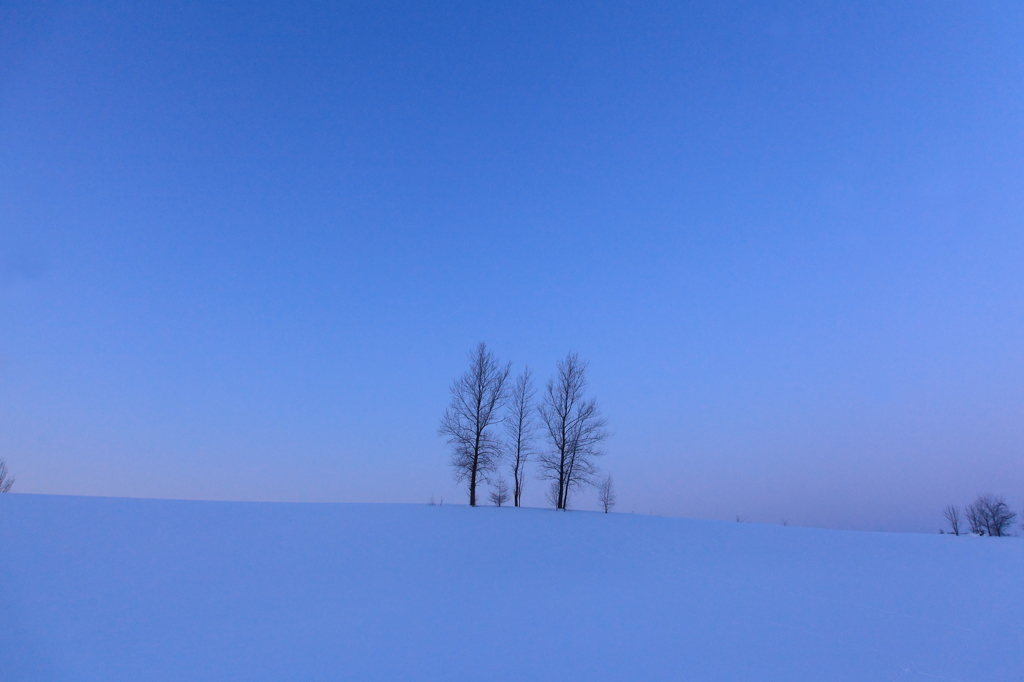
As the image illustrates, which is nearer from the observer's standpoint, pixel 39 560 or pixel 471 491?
pixel 39 560

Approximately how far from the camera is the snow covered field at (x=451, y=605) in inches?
267

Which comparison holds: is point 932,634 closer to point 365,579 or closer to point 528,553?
point 528,553

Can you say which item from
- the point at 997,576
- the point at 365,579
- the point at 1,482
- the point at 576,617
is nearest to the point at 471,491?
the point at 365,579

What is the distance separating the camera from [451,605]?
30.5 feet

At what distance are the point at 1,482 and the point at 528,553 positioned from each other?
4071 centimetres

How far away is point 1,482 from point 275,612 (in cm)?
4028

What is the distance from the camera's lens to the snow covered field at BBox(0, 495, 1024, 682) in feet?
22.3

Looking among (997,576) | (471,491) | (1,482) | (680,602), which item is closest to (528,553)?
(680,602)

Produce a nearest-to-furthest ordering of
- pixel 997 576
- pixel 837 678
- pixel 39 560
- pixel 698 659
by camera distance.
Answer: pixel 837 678
pixel 698 659
pixel 39 560
pixel 997 576

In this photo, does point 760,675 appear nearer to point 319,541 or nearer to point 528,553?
point 528,553

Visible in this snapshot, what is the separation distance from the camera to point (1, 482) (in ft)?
109

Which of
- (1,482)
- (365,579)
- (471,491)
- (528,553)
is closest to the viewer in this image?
(365,579)

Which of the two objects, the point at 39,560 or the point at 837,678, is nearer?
the point at 837,678

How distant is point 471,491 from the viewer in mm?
28844
